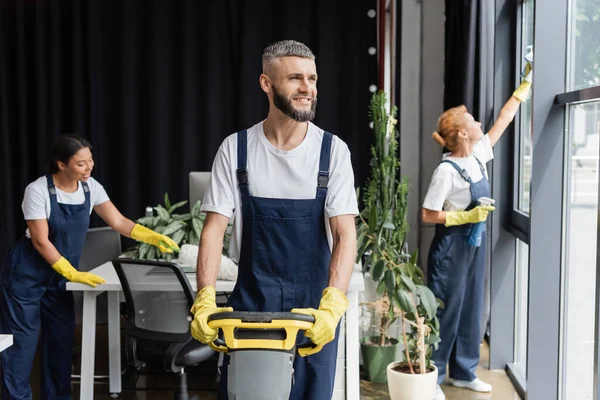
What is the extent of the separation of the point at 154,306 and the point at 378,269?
43.0 inches

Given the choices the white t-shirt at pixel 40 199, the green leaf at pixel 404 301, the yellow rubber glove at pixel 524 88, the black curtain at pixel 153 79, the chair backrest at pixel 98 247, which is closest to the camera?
the white t-shirt at pixel 40 199

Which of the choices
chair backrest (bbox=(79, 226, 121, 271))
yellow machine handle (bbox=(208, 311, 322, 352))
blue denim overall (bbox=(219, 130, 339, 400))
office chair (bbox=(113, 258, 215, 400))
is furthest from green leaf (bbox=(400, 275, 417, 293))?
chair backrest (bbox=(79, 226, 121, 271))

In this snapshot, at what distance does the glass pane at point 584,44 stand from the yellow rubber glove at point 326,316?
1.44 meters

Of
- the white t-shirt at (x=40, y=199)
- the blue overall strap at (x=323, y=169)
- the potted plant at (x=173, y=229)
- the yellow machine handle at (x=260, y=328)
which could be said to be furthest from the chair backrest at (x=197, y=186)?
the yellow machine handle at (x=260, y=328)

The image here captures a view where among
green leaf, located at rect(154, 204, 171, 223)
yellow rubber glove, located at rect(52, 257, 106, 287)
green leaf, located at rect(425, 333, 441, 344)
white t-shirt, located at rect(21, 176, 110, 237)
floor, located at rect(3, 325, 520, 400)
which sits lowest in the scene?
floor, located at rect(3, 325, 520, 400)

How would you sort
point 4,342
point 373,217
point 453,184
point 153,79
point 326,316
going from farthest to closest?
point 153,79 < point 373,217 < point 453,184 < point 4,342 < point 326,316

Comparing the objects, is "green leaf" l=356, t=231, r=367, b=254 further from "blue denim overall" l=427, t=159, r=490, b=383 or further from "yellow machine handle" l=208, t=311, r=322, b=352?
"yellow machine handle" l=208, t=311, r=322, b=352

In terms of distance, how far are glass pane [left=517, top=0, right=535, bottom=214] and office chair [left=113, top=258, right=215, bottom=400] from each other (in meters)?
1.94

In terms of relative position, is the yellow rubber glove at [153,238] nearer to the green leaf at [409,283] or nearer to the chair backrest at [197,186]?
the chair backrest at [197,186]

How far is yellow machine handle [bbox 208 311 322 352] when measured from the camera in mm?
2002

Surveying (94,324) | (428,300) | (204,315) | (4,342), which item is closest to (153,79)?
(94,324)

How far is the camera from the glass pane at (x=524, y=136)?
4355mm

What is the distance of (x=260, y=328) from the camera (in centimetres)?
201

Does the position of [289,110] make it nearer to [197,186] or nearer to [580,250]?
[580,250]
